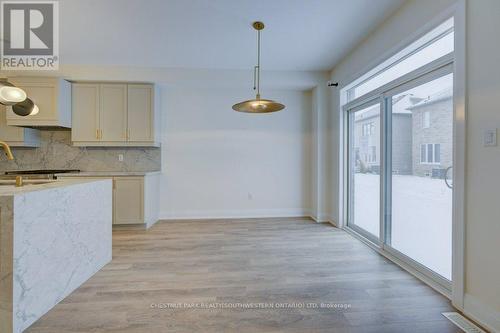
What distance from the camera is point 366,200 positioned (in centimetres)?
365

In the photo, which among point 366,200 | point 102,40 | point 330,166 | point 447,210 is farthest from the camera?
point 330,166

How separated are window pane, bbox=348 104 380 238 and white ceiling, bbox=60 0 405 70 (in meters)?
1.04

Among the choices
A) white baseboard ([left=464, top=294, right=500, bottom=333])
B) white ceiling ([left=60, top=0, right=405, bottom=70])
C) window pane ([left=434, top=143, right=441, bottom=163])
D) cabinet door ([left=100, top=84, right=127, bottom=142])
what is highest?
white ceiling ([left=60, top=0, right=405, bottom=70])

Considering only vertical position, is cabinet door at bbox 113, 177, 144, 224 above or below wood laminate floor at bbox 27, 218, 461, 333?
above

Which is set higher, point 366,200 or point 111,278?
point 366,200

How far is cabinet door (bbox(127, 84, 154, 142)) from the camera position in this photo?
420cm

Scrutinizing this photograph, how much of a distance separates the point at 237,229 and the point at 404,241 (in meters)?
2.29

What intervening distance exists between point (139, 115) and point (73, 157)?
1462mm

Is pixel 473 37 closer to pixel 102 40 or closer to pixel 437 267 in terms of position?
pixel 437 267

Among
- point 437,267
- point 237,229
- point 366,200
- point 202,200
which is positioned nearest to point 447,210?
point 437,267

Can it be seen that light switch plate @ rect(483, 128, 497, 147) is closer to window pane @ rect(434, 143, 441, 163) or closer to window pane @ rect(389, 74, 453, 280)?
window pane @ rect(389, 74, 453, 280)

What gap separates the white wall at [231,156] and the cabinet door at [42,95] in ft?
5.48

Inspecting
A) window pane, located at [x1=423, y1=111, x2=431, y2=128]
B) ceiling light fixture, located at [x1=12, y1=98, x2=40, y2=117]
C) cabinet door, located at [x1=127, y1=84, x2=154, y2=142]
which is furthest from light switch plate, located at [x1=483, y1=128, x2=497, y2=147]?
cabinet door, located at [x1=127, y1=84, x2=154, y2=142]

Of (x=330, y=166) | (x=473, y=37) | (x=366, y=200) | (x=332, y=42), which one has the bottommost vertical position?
(x=366, y=200)
